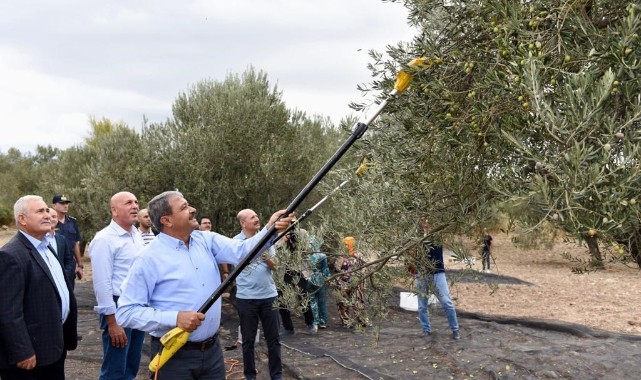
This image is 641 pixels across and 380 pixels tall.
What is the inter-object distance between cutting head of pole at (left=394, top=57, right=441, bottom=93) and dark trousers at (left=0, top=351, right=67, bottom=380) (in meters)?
3.86

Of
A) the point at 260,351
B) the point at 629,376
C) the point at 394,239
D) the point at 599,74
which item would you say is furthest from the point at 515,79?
the point at 260,351

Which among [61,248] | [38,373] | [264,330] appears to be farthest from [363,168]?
[61,248]

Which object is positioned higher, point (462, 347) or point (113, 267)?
point (113, 267)

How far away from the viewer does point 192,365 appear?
4.38 metres

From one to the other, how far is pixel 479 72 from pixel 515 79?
1.04m

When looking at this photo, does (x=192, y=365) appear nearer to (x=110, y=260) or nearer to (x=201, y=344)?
(x=201, y=344)

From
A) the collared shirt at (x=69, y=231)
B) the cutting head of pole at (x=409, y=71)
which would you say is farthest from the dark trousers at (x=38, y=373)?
the collared shirt at (x=69, y=231)

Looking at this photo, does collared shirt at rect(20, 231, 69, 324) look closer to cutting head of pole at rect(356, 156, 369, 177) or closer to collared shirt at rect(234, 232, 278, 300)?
collared shirt at rect(234, 232, 278, 300)

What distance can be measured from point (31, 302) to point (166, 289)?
1.43 metres

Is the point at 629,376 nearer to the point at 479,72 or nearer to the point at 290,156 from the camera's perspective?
the point at 479,72

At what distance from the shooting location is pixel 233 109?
44.9ft

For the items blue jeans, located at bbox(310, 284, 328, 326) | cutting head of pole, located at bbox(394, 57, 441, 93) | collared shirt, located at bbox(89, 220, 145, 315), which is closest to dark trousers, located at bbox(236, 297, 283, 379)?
collared shirt, located at bbox(89, 220, 145, 315)

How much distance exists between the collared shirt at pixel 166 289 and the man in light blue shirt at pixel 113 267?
6.32ft

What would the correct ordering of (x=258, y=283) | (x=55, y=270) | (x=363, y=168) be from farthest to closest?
(x=258, y=283) → (x=55, y=270) → (x=363, y=168)
